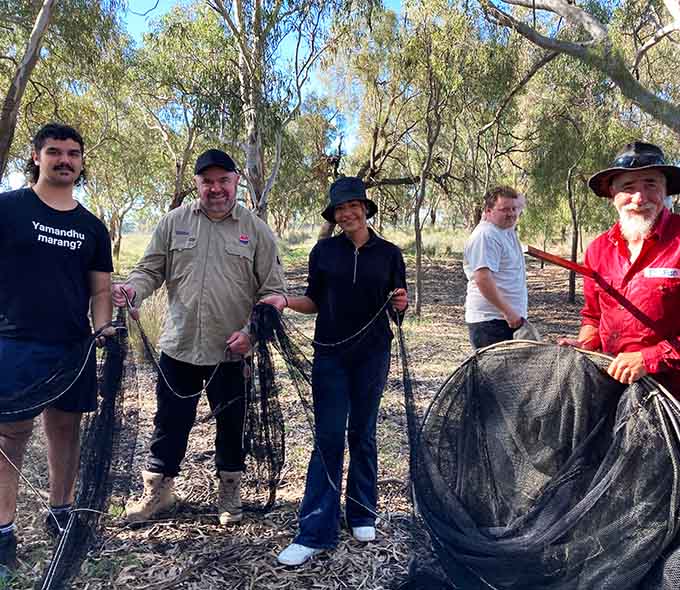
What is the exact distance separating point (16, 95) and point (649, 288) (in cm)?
665

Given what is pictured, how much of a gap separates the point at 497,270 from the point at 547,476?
5.42 ft

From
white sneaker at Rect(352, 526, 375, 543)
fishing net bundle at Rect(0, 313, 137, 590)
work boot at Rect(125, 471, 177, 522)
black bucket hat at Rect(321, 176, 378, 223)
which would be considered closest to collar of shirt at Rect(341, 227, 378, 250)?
black bucket hat at Rect(321, 176, 378, 223)

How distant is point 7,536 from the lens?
2502mm

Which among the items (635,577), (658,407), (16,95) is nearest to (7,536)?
(635,577)

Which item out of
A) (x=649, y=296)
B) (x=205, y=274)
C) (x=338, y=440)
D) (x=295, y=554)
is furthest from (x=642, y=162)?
(x=295, y=554)

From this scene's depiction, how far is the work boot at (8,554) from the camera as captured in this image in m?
2.46

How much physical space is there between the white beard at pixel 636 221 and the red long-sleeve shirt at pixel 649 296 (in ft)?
0.10

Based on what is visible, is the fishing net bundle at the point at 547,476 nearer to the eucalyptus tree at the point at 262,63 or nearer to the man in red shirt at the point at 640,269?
the man in red shirt at the point at 640,269

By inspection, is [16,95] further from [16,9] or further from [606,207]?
[606,207]

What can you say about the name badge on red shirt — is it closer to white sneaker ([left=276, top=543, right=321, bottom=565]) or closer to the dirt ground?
the dirt ground

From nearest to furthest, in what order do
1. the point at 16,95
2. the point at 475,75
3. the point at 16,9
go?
the point at 16,95 < the point at 16,9 < the point at 475,75

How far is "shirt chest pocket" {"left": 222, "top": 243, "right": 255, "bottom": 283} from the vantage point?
286cm

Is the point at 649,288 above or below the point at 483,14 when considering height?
below

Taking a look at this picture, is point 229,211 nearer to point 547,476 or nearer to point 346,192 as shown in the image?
point 346,192
